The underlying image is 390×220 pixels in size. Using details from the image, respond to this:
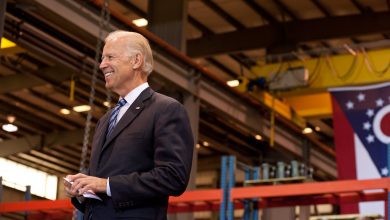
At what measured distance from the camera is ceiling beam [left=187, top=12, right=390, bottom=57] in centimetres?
2112

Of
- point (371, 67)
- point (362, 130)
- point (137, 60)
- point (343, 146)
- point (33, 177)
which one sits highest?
point (371, 67)

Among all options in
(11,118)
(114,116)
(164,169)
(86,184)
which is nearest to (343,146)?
(11,118)

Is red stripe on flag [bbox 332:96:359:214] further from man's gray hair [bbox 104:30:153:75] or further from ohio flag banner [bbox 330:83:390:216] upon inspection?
man's gray hair [bbox 104:30:153:75]

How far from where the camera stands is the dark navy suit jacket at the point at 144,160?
3.26 m

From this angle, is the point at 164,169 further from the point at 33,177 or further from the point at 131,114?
the point at 33,177

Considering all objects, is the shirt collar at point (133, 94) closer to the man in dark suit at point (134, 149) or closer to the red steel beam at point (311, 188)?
the man in dark suit at point (134, 149)

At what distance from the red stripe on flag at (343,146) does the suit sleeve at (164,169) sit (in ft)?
42.3

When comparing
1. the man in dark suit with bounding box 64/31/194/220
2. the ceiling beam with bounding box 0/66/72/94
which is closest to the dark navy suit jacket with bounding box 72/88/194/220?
the man in dark suit with bounding box 64/31/194/220

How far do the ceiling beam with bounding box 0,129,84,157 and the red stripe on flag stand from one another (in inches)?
488

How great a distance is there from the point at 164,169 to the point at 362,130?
15.4m

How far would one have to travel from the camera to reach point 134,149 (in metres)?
3.37

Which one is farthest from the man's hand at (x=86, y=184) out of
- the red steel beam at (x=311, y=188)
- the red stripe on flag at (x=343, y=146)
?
the red stripe on flag at (x=343, y=146)

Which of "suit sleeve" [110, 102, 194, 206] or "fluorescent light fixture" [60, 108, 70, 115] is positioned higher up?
"fluorescent light fixture" [60, 108, 70, 115]

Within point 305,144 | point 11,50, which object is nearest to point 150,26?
point 11,50
